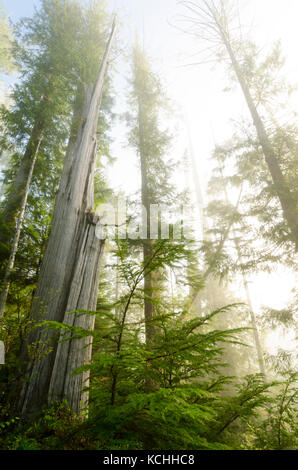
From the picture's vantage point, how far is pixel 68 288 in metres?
2.45

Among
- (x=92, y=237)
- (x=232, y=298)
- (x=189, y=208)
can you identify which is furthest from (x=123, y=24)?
(x=232, y=298)

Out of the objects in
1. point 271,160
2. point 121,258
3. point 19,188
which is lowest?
point 121,258

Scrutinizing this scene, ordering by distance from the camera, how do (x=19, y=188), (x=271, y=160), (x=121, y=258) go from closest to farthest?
1. (x=121, y=258)
2. (x=19, y=188)
3. (x=271, y=160)

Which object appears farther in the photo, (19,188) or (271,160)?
(271,160)

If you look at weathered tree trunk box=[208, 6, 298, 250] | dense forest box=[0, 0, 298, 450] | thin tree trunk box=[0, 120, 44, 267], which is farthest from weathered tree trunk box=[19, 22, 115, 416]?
weathered tree trunk box=[208, 6, 298, 250]

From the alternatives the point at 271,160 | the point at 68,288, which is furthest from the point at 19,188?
the point at 271,160

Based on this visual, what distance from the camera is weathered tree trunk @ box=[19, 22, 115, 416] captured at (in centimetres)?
195

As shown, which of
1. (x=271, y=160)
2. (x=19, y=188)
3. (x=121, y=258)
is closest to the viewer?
(x=121, y=258)

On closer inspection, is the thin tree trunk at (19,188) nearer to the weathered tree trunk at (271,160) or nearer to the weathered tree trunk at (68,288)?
the weathered tree trunk at (68,288)

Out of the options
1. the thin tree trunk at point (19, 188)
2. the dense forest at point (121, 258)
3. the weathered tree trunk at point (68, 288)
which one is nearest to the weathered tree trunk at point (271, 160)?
the dense forest at point (121, 258)

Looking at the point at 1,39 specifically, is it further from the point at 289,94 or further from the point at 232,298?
the point at 232,298

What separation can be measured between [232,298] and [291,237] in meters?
12.8

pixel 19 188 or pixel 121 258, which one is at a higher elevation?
pixel 19 188

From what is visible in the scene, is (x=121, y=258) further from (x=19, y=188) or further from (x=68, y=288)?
(x=19, y=188)
